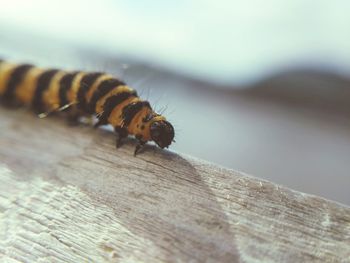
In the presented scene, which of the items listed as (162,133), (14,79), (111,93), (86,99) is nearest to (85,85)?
(86,99)

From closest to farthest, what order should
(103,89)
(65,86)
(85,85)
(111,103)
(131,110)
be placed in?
(131,110) < (111,103) < (103,89) < (85,85) < (65,86)

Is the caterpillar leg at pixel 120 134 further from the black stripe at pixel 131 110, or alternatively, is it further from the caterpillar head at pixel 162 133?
the caterpillar head at pixel 162 133

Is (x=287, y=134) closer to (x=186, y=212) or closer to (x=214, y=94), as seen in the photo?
(x=214, y=94)

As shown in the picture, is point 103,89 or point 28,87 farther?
point 28,87

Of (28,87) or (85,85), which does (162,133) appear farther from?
(28,87)

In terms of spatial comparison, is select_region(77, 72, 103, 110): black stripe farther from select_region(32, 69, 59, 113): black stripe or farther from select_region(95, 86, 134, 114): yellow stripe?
select_region(32, 69, 59, 113): black stripe

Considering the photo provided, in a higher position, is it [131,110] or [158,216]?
[131,110]

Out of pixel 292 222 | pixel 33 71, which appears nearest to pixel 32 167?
pixel 292 222
